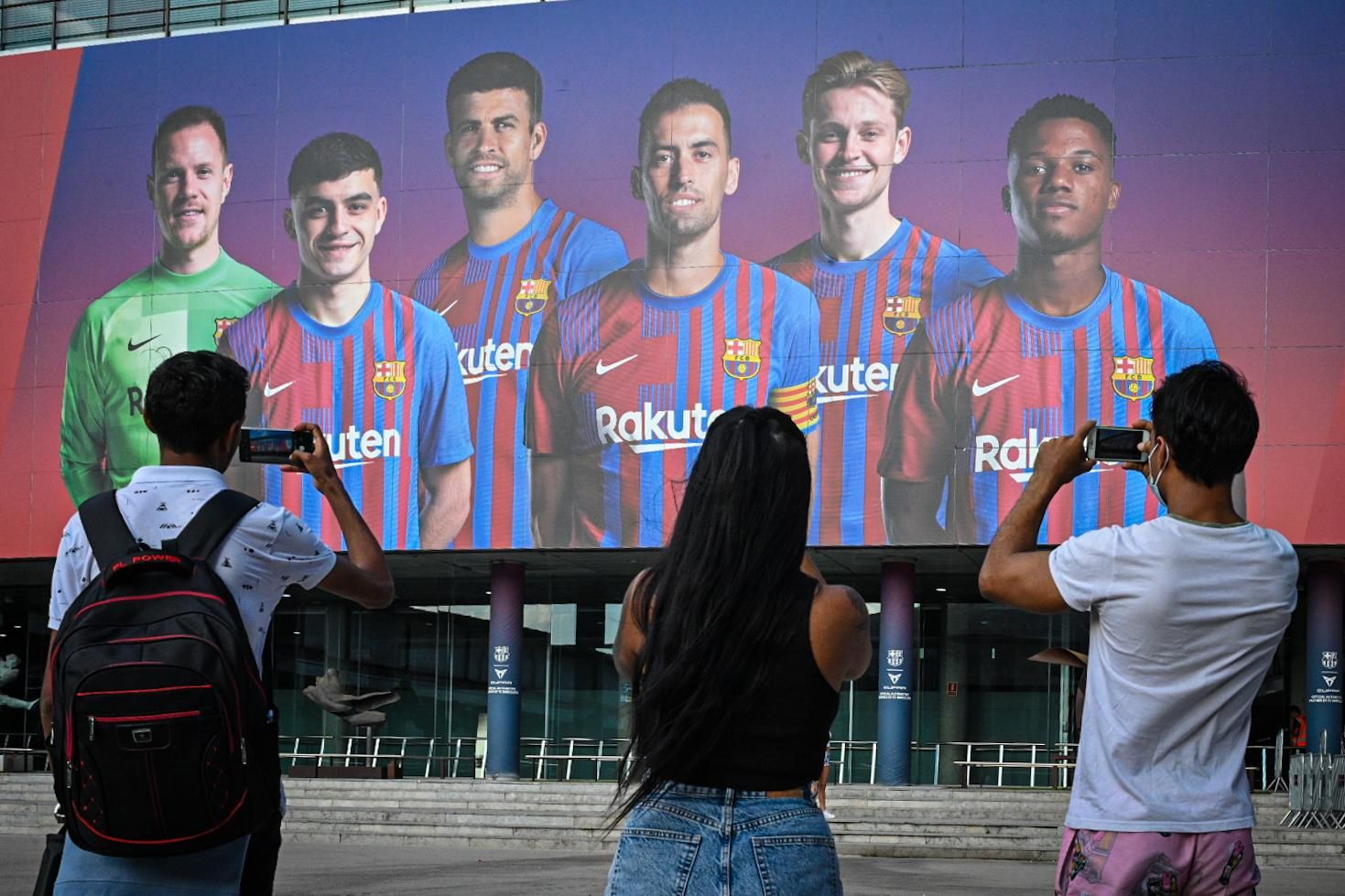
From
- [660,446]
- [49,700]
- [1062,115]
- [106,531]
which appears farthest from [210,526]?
[1062,115]

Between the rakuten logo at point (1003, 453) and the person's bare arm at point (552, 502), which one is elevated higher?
the rakuten logo at point (1003, 453)

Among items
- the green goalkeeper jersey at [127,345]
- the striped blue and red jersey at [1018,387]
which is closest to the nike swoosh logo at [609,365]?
the striped blue and red jersey at [1018,387]

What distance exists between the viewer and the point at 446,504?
113 ft

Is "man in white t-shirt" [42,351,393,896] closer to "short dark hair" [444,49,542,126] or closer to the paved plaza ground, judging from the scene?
the paved plaza ground

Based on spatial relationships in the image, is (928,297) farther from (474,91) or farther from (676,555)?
(676,555)

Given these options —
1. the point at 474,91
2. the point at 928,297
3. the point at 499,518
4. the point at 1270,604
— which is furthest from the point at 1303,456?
the point at 1270,604

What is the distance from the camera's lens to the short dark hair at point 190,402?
3736mm

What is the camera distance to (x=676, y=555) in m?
3.06

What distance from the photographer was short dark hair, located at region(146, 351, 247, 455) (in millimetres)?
3736

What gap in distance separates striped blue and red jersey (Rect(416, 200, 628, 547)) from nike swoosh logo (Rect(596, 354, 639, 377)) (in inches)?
55.1

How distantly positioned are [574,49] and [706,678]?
109 feet

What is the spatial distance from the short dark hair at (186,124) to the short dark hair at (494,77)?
15.8 ft

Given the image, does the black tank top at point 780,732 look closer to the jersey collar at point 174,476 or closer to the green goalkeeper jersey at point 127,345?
the jersey collar at point 174,476

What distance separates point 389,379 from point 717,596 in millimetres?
32808
